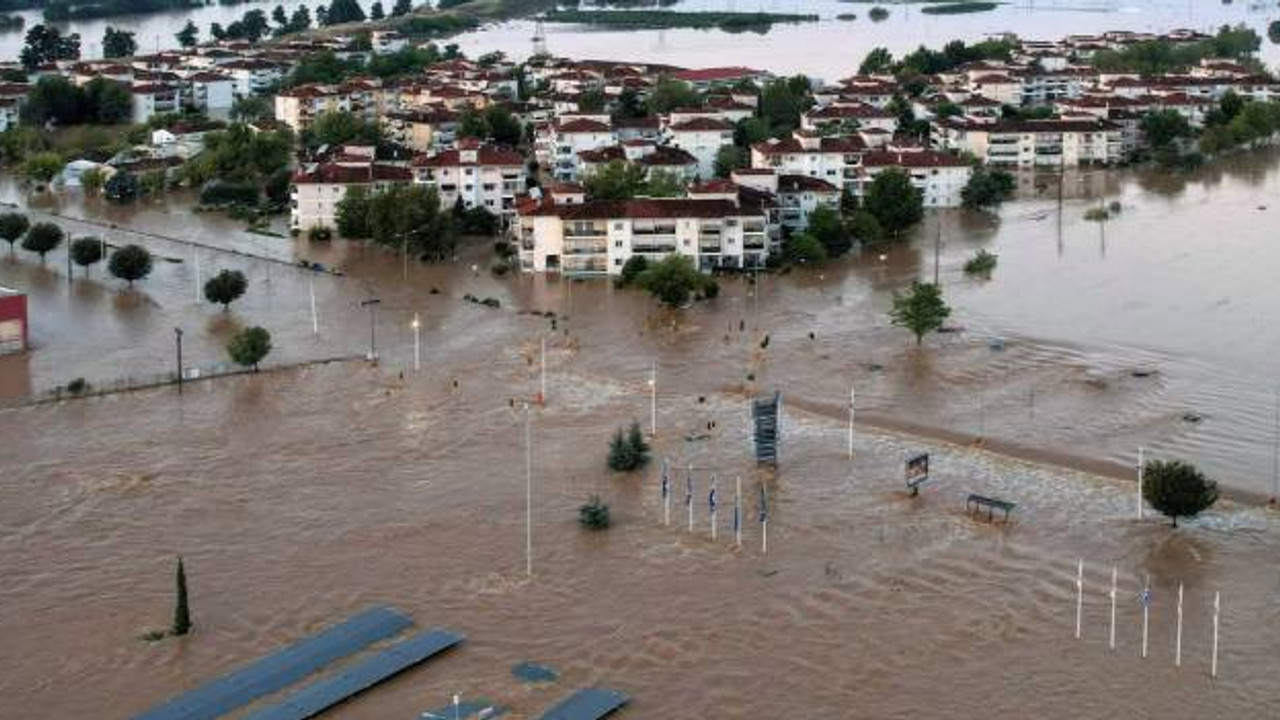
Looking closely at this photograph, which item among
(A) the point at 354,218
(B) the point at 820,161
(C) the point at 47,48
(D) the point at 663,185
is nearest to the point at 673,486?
(D) the point at 663,185

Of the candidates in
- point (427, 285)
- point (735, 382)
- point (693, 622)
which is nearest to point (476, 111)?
point (427, 285)

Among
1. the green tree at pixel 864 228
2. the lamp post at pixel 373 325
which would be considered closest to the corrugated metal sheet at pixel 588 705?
the lamp post at pixel 373 325

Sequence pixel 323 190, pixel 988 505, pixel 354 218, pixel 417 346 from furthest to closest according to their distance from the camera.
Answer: pixel 323 190 → pixel 354 218 → pixel 417 346 → pixel 988 505

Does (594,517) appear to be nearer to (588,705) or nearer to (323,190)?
(588,705)

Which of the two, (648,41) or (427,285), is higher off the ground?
(648,41)

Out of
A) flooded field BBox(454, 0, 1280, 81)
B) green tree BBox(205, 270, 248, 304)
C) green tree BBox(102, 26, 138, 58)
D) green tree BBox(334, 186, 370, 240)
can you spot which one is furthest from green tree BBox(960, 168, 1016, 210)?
green tree BBox(102, 26, 138, 58)

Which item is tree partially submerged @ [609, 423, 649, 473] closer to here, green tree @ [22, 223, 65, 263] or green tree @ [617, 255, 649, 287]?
green tree @ [617, 255, 649, 287]

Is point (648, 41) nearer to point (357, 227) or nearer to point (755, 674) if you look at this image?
point (357, 227)
